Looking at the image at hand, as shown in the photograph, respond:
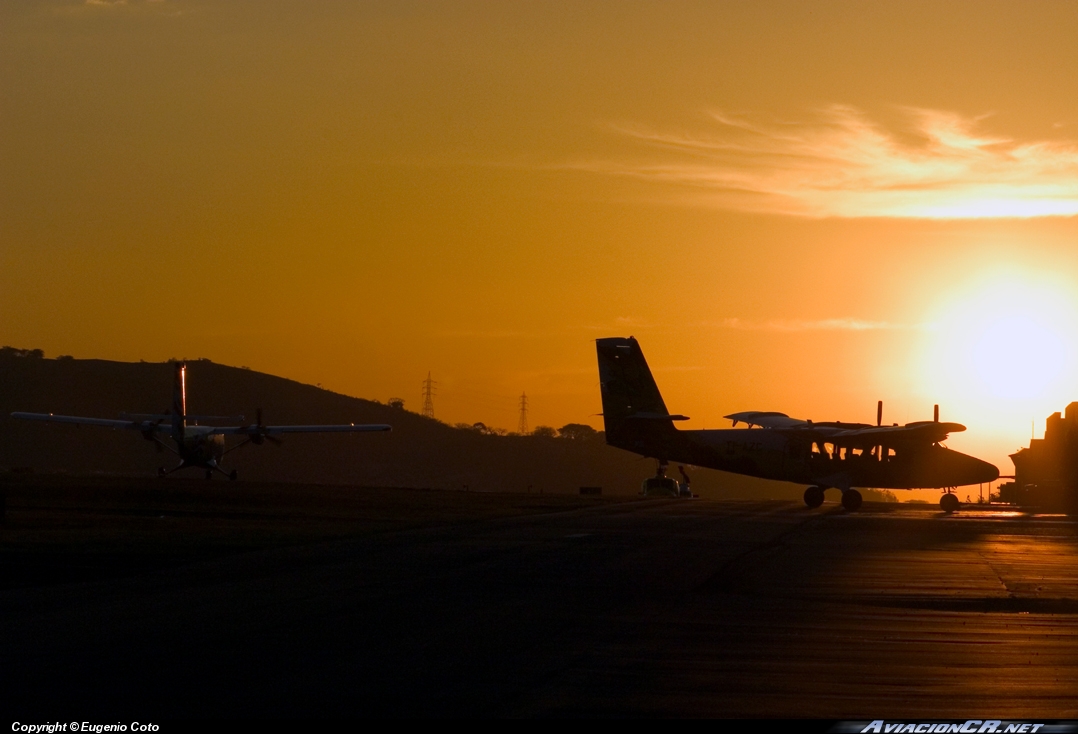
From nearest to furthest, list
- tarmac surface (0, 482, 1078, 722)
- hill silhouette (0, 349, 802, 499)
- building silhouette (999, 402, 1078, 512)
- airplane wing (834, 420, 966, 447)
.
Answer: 1. tarmac surface (0, 482, 1078, 722)
2. airplane wing (834, 420, 966, 447)
3. building silhouette (999, 402, 1078, 512)
4. hill silhouette (0, 349, 802, 499)

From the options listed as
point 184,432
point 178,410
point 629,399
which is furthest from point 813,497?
point 184,432

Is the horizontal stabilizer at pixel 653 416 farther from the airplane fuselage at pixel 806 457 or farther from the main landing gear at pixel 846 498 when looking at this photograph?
the main landing gear at pixel 846 498

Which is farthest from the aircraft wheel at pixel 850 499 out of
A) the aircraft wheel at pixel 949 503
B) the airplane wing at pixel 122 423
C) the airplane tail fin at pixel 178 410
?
the airplane wing at pixel 122 423

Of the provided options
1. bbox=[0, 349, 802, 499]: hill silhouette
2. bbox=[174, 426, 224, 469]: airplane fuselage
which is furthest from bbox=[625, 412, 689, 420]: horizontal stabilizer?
bbox=[0, 349, 802, 499]: hill silhouette

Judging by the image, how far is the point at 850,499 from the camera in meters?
43.6

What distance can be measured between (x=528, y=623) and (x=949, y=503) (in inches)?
1358

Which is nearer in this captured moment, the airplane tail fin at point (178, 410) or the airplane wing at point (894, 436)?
the airplane wing at point (894, 436)

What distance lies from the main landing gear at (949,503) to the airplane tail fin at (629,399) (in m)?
9.96

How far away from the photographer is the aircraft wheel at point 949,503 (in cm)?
4475

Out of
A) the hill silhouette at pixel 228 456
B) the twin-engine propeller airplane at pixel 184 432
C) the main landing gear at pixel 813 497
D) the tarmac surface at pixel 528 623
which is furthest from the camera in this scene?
the hill silhouette at pixel 228 456

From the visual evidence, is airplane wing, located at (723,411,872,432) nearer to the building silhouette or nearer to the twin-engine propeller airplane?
the building silhouette

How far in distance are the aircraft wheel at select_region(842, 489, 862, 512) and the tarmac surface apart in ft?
43.4

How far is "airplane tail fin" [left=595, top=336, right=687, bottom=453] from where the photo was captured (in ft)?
145

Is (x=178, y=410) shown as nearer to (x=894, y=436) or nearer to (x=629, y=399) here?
(x=629, y=399)
